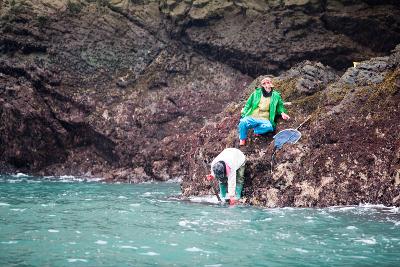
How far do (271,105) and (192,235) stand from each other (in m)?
5.44

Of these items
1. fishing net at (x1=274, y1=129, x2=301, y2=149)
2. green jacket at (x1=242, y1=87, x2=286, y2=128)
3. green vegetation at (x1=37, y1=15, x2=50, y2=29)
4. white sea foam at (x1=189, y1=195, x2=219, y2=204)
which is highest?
green vegetation at (x1=37, y1=15, x2=50, y2=29)

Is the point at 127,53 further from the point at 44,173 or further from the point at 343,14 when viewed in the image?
the point at 343,14

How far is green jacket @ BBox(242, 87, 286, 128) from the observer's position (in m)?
11.8

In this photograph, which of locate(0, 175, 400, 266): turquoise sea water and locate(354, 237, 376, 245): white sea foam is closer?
locate(0, 175, 400, 266): turquoise sea water

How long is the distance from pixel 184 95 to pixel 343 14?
8.82 m

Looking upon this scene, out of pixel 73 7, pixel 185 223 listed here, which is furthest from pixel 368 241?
pixel 73 7

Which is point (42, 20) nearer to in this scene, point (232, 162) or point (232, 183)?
point (232, 162)

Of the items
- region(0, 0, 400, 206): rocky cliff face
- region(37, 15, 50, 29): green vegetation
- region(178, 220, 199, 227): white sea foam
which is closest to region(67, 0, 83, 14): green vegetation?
region(0, 0, 400, 206): rocky cliff face

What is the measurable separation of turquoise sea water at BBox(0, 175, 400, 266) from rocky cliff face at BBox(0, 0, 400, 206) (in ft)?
33.7

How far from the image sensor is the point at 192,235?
735 centimetres

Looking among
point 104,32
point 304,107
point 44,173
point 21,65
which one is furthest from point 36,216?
point 104,32

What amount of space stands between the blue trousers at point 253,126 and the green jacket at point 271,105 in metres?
0.22

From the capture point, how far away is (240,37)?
2319cm

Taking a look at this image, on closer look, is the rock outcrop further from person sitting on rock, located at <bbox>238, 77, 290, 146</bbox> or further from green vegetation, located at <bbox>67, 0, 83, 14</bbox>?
green vegetation, located at <bbox>67, 0, 83, 14</bbox>
